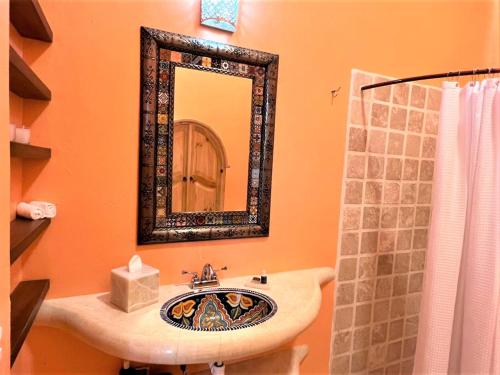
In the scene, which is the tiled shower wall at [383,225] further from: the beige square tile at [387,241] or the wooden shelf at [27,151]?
the wooden shelf at [27,151]

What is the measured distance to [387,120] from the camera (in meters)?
1.74

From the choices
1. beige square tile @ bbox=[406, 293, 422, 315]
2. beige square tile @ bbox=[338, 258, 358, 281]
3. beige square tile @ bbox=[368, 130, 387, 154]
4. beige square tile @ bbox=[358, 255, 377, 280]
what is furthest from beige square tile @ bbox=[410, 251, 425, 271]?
beige square tile @ bbox=[368, 130, 387, 154]

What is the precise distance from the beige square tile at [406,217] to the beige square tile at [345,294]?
0.46 metres

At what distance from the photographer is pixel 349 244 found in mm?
1721

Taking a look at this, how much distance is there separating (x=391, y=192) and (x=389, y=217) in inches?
5.4

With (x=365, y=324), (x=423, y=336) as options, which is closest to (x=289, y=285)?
(x=423, y=336)

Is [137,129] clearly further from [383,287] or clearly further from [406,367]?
[406,367]

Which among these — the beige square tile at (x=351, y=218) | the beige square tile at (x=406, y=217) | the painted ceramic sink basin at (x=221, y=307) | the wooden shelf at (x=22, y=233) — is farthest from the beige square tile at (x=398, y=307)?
the wooden shelf at (x=22, y=233)

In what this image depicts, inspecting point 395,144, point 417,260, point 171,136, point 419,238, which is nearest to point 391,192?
point 395,144

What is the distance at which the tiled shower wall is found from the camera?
1.69 m

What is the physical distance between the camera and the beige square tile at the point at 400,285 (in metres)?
1.88

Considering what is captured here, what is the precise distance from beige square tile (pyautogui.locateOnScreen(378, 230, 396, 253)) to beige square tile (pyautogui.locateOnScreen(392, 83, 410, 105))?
70 cm

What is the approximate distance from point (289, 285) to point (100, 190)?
2.75ft

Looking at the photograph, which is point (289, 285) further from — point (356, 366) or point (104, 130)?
point (104, 130)
